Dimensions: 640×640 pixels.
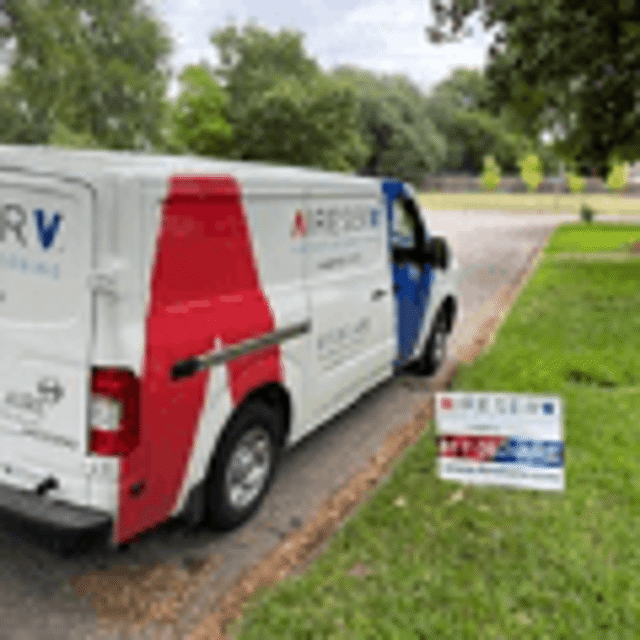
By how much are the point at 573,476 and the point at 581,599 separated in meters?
1.28

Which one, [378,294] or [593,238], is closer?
[378,294]

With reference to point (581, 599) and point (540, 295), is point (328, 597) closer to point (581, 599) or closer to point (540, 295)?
point (581, 599)

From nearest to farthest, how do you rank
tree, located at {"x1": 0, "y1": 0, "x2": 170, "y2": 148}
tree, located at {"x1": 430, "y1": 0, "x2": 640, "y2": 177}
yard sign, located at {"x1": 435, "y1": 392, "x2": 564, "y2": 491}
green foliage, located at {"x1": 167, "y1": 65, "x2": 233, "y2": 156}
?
yard sign, located at {"x1": 435, "y1": 392, "x2": 564, "y2": 491} → tree, located at {"x1": 430, "y1": 0, "x2": 640, "y2": 177} → tree, located at {"x1": 0, "y1": 0, "x2": 170, "y2": 148} → green foliage, located at {"x1": 167, "y1": 65, "x2": 233, "y2": 156}

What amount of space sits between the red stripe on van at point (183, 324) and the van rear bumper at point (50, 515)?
0.39 ft

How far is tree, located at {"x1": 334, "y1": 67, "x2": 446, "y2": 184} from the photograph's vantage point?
71500mm

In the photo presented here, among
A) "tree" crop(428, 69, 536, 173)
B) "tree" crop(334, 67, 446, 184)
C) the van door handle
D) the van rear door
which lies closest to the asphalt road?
the van rear door

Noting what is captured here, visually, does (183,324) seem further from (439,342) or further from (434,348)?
(439,342)

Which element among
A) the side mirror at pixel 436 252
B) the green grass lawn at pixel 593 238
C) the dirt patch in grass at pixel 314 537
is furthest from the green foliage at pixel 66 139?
the dirt patch in grass at pixel 314 537

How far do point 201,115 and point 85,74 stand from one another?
66.0 ft

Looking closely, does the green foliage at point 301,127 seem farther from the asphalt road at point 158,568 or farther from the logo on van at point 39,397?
the logo on van at point 39,397

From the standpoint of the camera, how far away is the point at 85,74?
27156mm

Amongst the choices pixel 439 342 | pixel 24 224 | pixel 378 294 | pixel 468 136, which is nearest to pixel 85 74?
pixel 439 342

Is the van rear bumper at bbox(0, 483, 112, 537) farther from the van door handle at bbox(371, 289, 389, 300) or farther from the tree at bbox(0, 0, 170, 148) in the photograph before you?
the tree at bbox(0, 0, 170, 148)

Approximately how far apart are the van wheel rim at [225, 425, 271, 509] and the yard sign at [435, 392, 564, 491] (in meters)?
1.12
